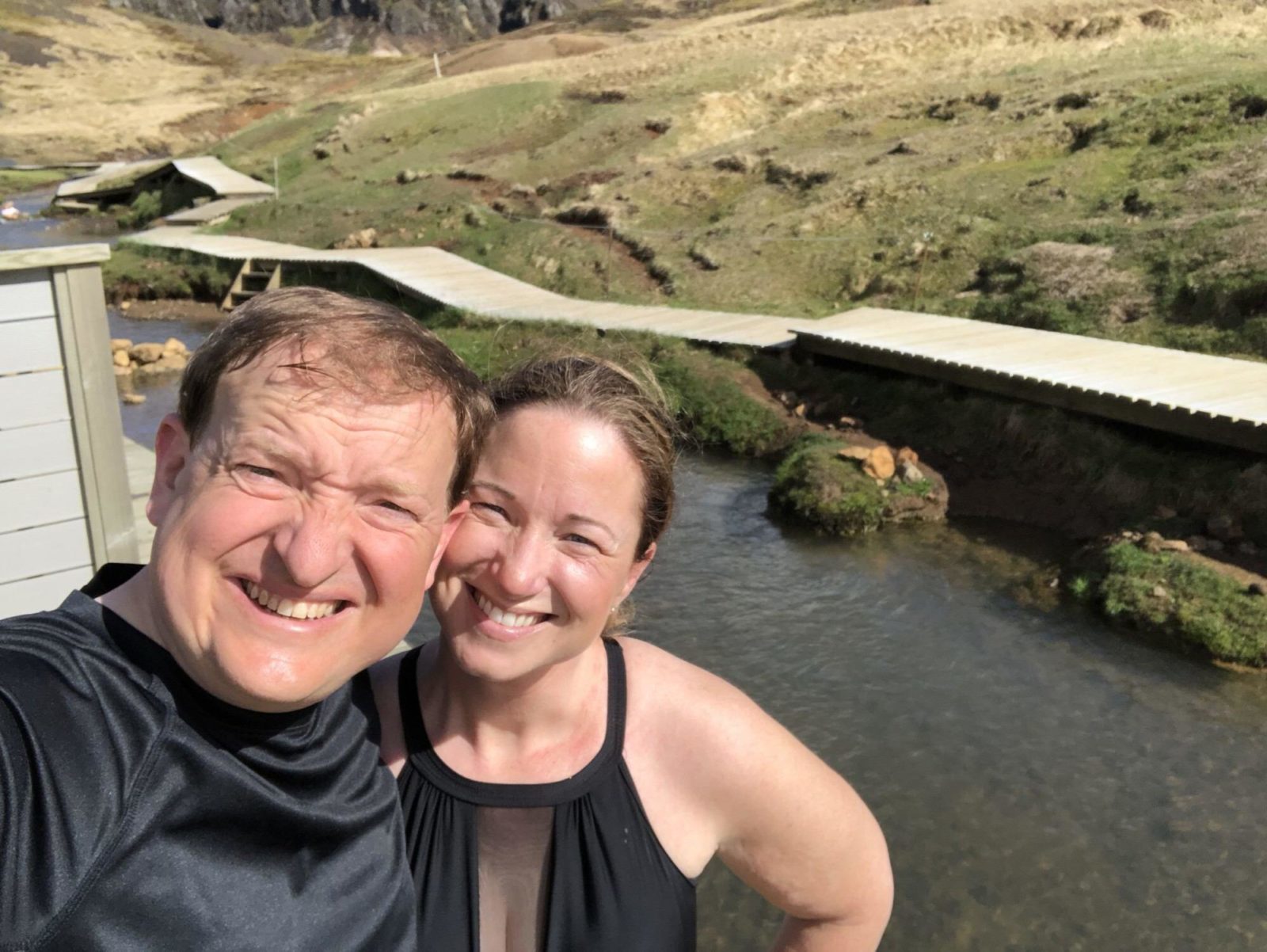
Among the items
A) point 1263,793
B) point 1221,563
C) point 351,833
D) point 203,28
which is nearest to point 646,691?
point 351,833

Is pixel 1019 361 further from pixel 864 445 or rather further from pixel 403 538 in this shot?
pixel 403 538

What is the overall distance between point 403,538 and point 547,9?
103071 mm

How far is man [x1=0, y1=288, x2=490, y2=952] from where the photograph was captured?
46.0 inches

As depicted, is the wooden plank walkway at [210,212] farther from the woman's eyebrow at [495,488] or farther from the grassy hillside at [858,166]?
the woman's eyebrow at [495,488]

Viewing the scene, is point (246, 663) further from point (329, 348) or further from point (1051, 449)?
point (1051, 449)

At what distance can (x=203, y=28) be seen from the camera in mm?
88188

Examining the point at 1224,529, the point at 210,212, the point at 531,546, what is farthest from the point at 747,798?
the point at 210,212

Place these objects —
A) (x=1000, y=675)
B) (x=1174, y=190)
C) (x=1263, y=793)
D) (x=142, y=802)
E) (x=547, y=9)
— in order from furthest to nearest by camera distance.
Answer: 1. (x=547, y=9)
2. (x=1174, y=190)
3. (x=1000, y=675)
4. (x=1263, y=793)
5. (x=142, y=802)

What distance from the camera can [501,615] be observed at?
169 centimetres

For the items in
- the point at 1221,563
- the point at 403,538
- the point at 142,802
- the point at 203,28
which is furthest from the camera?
the point at 203,28

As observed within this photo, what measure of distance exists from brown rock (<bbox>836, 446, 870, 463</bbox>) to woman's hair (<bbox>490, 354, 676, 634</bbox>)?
8.52 m

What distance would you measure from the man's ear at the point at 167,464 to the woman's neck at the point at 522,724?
1.72ft

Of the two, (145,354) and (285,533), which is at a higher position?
(285,533)

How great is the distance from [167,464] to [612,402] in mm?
647
